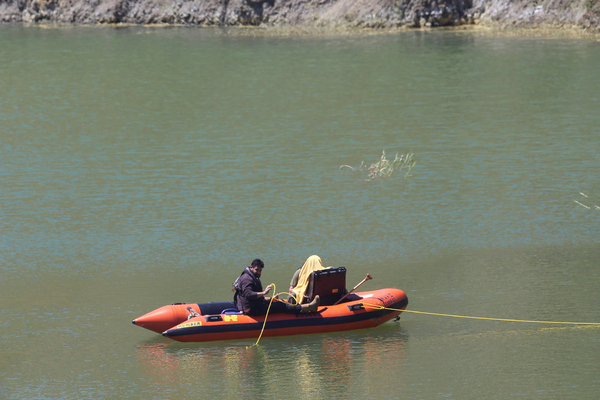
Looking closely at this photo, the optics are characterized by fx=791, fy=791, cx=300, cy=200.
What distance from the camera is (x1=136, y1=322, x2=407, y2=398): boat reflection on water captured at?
364 inches

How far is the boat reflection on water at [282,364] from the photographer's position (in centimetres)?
924

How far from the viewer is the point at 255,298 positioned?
10.5 metres

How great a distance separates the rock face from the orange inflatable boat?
93.4 feet

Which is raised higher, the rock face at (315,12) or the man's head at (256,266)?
the rock face at (315,12)

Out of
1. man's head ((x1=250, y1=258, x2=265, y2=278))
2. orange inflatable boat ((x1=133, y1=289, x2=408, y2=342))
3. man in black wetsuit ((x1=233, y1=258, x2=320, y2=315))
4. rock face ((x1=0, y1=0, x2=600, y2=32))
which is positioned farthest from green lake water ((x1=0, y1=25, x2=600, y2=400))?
rock face ((x1=0, y1=0, x2=600, y2=32))

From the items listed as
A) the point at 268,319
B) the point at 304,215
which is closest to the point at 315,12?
the point at 304,215

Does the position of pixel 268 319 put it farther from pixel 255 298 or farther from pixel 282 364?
pixel 282 364

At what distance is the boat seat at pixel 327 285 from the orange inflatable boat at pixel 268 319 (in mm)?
113

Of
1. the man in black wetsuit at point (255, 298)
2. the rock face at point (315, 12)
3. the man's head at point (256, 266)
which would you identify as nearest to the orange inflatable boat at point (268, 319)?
the man in black wetsuit at point (255, 298)

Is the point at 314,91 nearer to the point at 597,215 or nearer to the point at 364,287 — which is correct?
the point at 597,215

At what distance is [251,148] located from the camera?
20.6 metres

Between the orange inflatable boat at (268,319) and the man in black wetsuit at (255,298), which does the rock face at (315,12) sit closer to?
the orange inflatable boat at (268,319)

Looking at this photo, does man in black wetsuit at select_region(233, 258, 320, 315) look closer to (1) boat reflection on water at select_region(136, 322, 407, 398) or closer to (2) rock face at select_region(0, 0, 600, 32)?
(1) boat reflection on water at select_region(136, 322, 407, 398)

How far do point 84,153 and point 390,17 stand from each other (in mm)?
22865
